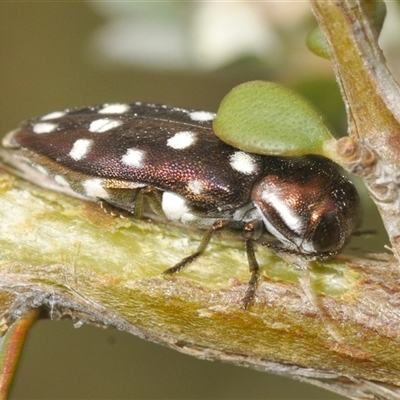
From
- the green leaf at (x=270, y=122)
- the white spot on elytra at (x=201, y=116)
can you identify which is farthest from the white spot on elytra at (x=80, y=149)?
the green leaf at (x=270, y=122)

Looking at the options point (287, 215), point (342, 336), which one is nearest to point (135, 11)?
point (287, 215)

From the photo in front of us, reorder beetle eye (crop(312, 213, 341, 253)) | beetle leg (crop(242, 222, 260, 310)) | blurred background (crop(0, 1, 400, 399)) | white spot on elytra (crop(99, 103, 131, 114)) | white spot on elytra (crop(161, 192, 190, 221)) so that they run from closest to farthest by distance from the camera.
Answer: beetle leg (crop(242, 222, 260, 310)) → beetle eye (crop(312, 213, 341, 253)) → white spot on elytra (crop(161, 192, 190, 221)) → white spot on elytra (crop(99, 103, 131, 114)) → blurred background (crop(0, 1, 400, 399))

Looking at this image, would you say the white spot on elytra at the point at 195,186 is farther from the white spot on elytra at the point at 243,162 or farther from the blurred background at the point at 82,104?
the blurred background at the point at 82,104

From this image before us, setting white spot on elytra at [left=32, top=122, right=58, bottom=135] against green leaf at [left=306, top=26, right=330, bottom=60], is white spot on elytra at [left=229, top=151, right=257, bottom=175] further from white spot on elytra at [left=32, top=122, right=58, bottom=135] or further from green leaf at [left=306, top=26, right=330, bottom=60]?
white spot on elytra at [left=32, top=122, right=58, bottom=135]

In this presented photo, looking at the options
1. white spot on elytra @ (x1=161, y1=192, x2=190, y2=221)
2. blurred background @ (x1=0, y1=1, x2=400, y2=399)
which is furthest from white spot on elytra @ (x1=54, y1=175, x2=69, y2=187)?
blurred background @ (x1=0, y1=1, x2=400, y2=399)

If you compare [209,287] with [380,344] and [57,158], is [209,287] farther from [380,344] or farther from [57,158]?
[57,158]

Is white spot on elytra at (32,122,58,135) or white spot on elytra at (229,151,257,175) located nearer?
white spot on elytra at (229,151,257,175)

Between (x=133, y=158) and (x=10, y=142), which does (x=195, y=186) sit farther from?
(x=10, y=142)
